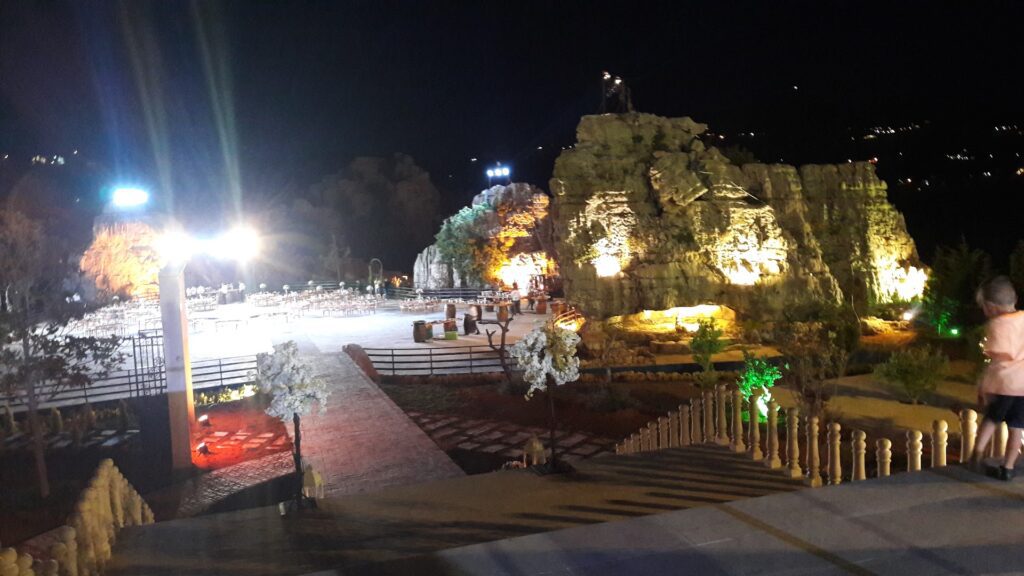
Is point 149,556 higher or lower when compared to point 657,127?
lower

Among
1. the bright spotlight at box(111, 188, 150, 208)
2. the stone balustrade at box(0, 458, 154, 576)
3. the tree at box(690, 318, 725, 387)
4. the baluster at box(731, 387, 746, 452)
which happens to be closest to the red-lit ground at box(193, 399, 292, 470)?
the stone balustrade at box(0, 458, 154, 576)

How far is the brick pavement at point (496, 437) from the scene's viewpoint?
10.4 metres

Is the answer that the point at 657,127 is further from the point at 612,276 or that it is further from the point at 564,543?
the point at 564,543

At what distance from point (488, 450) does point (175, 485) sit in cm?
463

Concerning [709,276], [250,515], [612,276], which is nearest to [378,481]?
[250,515]

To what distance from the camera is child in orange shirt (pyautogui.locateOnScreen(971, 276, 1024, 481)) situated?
395cm

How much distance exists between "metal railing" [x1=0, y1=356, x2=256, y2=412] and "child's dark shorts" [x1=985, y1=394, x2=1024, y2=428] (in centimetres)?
1421

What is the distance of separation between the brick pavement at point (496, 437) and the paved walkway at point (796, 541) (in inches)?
249

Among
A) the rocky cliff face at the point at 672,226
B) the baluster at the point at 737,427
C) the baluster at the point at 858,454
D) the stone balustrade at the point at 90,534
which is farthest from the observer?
the rocky cliff face at the point at 672,226

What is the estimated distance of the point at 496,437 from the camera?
11.2 meters

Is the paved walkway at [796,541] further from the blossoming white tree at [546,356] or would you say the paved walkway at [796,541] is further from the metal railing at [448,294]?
the metal railing at [448,294]

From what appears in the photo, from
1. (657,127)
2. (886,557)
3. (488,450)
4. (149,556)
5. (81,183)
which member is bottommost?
(488,450)

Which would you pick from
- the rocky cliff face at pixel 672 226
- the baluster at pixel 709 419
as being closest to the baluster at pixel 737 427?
the baluster at pixel 709 419

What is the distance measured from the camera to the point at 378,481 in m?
8.33
